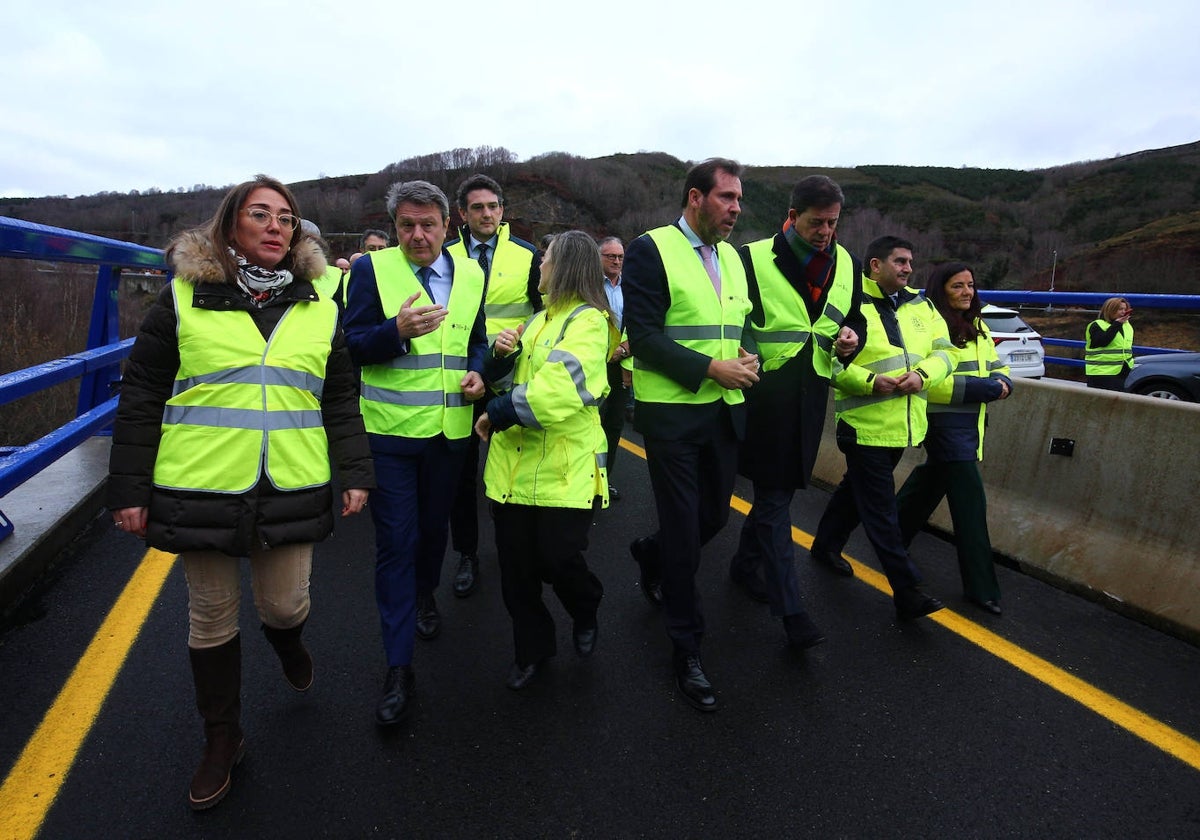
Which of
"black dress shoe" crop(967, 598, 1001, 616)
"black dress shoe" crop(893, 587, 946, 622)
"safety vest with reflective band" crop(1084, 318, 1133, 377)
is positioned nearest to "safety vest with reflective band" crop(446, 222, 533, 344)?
"black dress shoe" crop(893, 587, 946, 622)

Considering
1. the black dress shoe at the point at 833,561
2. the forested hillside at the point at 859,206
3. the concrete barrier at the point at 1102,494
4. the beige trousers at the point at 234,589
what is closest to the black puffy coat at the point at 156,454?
the beige trousers at the point at 234,589

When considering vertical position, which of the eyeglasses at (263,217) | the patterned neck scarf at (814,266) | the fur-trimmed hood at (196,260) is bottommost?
the fur-trimmed hood at (196,260)

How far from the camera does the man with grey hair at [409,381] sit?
2.66 m

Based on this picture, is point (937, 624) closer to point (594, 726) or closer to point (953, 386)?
point (953, 386)

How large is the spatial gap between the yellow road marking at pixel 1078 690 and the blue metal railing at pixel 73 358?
422 centimetres

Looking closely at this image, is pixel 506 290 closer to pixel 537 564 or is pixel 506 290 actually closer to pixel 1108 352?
pixel 537 564

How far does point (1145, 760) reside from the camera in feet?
7.61

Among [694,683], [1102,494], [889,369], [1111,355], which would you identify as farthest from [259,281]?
[1111,355]

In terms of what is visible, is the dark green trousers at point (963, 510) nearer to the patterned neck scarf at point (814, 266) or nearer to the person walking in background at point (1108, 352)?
the patterned neck scarf at point (814, 266)

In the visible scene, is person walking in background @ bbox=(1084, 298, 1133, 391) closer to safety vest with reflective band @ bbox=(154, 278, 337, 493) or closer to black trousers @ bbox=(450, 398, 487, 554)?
black trousers @ bbox=(450, 398, 487, 554)

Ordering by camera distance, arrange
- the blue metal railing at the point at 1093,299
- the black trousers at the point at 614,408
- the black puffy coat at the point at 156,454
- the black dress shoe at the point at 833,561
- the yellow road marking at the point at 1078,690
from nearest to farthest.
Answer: the black puffy coat at the point at 156,454, the yellow road marking at the point at 1078,690, the black dress shoe at the point at 833,561, the blue metal railing at the point at 1093,299, the black trousers at the point at 614,408

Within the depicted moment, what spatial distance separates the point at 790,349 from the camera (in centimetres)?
312

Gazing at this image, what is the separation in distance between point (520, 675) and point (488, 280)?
7.21 feet

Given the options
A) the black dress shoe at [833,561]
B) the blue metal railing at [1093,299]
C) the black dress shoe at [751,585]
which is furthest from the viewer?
the blue metal railing at [1093,299]
